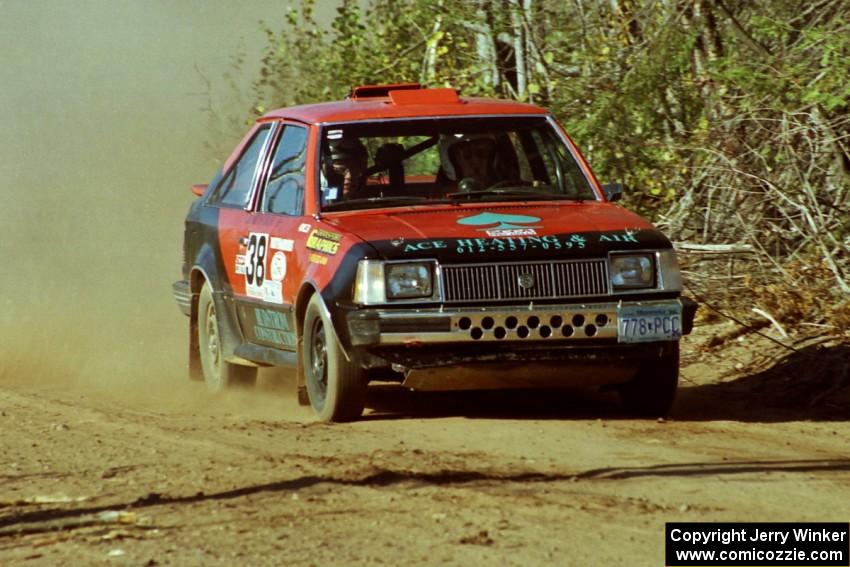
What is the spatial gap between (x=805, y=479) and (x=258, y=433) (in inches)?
105

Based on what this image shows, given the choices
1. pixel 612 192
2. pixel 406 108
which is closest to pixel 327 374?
pixel 406 108

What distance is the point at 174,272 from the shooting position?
677 inches

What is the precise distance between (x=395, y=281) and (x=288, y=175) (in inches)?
64.1

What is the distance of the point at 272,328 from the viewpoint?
8.99 metres

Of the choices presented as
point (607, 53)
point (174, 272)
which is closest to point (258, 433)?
point (607, 53)

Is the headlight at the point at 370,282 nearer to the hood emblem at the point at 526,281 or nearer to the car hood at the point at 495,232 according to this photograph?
the car hood at the point at 495,232

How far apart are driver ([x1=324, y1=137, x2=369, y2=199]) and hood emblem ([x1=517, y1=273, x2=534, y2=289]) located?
1290mm

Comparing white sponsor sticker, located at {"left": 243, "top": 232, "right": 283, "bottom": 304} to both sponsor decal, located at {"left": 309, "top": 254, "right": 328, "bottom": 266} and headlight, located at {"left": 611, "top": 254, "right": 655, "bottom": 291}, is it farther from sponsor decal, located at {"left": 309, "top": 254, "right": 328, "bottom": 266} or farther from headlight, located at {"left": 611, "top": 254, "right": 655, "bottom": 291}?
headlight, located at {"left": 611, "top": 254, "right": 655, "bottom": 291}

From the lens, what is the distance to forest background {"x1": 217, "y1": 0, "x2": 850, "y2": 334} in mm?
10883

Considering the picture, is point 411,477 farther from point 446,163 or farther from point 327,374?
point 446,163

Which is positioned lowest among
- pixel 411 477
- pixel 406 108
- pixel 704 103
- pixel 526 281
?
Answer: pixel 411 477

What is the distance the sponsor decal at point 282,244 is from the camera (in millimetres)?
8602

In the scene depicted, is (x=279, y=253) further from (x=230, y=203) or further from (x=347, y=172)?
(x=230, y=203)

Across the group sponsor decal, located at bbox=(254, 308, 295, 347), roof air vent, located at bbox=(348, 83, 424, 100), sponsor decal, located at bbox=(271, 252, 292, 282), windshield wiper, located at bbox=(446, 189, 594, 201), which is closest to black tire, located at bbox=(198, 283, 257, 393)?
sponsor decal, located at bbox=(254, 308, 295, 347)
